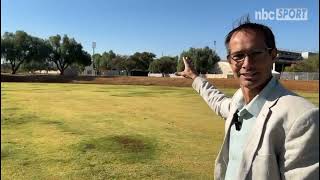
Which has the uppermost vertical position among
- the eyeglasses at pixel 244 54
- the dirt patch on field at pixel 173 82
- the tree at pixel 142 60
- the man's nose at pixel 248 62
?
the tree at pixel 142 60

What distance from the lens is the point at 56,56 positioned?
291 feet

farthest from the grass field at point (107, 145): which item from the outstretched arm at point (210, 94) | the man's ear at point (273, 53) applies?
the man's ear at point (273, 53)

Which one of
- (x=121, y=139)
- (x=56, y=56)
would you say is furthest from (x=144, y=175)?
(x=56, y=56)

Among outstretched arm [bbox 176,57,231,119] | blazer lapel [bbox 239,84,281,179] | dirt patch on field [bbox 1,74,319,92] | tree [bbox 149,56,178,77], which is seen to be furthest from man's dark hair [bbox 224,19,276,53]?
tree [bbox 149,56,178,77]

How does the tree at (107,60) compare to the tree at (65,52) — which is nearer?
the tree at (65,52)

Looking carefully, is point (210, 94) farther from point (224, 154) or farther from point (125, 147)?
point (125, 147)

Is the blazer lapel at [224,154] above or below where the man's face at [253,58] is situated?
below

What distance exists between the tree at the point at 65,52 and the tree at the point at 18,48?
227 inches

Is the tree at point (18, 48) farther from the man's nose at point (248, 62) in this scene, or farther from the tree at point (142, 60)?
the man's nose at point (248, 62)

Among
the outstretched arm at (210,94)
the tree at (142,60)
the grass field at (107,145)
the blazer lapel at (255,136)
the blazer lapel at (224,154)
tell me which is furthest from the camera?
the tree at (142,60)

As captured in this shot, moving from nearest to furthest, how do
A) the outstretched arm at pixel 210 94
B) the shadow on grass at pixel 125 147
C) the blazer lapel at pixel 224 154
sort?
the blazer lapel at pixel 224 154 < the outstretched arm at pixel 210 94 < the shadow on grass at pixel 125 147

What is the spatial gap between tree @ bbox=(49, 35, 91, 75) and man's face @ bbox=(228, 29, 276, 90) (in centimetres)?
8814

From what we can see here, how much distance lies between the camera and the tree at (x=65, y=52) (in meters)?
88.4

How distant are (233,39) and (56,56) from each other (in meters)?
88.8
